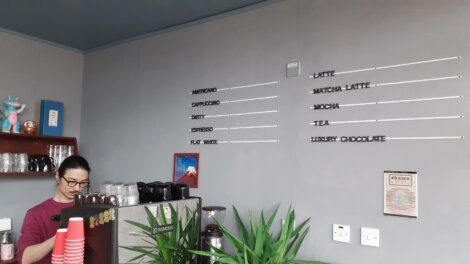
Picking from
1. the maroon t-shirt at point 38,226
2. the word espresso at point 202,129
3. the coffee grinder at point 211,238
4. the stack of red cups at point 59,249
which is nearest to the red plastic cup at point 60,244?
the stack of red cups at point 59,249

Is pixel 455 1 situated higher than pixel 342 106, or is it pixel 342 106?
pixel 455 1

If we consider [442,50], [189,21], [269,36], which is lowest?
[442,50]

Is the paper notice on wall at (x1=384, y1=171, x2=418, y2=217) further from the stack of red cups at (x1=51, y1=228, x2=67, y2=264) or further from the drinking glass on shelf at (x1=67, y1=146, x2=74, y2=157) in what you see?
the drinking glass on shelf at (x1=67, y1=146, x2=74, y2=157)

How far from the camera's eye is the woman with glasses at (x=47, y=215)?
6.19 ft

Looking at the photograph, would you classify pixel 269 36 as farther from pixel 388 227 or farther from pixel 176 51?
pixel 388 227

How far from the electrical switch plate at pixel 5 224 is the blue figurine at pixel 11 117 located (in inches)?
29.2

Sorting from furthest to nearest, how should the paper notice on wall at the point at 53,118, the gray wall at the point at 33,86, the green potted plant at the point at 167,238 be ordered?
the paper notice on wall at the point at 53,118 → the gray wall at the point at 33,86 → the green potted plant at the point at 167,238

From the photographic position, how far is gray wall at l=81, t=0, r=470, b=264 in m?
1.80

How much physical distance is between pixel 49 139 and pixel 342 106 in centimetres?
269

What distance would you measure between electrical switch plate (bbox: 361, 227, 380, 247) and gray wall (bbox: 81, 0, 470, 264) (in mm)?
25

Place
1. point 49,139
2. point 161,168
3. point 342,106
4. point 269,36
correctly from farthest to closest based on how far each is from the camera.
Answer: point 49,139 → point 161,168 → point 269,36 → point 342,106

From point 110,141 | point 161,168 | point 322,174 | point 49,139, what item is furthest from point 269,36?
point 49,139

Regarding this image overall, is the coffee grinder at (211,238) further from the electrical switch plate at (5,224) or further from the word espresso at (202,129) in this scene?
the electrical switch plate at (5,224)

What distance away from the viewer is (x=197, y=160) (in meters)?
2.74
